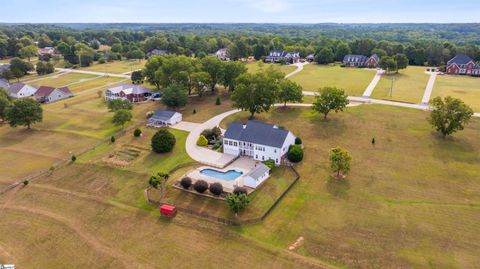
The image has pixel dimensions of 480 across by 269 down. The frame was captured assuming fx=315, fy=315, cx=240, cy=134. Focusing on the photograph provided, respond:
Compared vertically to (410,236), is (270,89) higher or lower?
higher

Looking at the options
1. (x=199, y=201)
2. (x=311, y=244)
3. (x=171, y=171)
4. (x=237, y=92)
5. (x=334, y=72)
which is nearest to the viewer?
(x=311, y=244)

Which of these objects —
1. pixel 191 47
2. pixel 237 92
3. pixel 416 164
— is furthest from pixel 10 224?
pixel 191 47

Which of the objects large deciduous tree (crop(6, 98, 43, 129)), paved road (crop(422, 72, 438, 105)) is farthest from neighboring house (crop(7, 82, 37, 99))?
paved road (crop(422, 72, 438, 105))

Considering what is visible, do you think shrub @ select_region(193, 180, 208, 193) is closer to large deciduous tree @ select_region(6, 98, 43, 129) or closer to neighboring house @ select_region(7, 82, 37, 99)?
large deciduous tree @ select_region(6, 98, 43, 129)

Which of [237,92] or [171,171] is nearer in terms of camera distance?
[171,171]

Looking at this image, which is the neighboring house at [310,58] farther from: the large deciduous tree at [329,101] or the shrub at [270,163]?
the shrub at [270,163]

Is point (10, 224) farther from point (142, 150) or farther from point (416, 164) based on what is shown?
point (416, 164)
